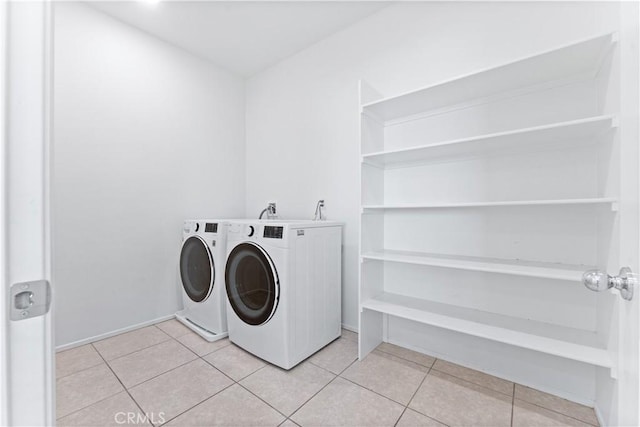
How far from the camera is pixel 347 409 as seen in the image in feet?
4.42

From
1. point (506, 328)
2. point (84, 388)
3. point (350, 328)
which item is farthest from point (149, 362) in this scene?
point (506, 328)

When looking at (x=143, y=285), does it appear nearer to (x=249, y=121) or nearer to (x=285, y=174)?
(x=285, y=174)

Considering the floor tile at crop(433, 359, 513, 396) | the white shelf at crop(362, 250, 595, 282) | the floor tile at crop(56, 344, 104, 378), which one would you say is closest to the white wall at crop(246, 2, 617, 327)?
the white shelf at crop(362, 250, 595, 282)

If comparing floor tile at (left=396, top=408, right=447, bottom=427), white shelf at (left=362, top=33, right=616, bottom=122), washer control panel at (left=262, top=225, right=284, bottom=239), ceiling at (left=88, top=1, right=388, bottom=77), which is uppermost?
ceiling at (left=88, top=1, right=388, bottom=77)

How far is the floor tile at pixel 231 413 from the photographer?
1270 millimetres

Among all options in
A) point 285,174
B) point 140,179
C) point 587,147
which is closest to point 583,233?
point 587,147

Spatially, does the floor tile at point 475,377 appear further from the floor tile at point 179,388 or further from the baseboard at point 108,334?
the baseboard at point 108,334

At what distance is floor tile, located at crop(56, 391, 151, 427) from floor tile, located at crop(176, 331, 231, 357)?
502 millimetres

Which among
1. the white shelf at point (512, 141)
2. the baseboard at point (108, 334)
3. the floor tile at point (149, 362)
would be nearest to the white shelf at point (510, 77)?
the white shelf at point (512, 141)

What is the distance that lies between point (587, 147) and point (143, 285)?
318cm

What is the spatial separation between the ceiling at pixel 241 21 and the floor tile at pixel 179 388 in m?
2.61

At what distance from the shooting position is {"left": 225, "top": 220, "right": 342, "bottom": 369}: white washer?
1635 millimetres

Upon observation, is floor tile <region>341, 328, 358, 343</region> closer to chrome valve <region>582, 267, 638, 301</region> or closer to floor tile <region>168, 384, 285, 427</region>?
floor tile <region>168, 384, 285, 427</region>

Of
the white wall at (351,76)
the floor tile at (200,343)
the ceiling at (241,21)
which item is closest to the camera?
the white wall at (351,76)
